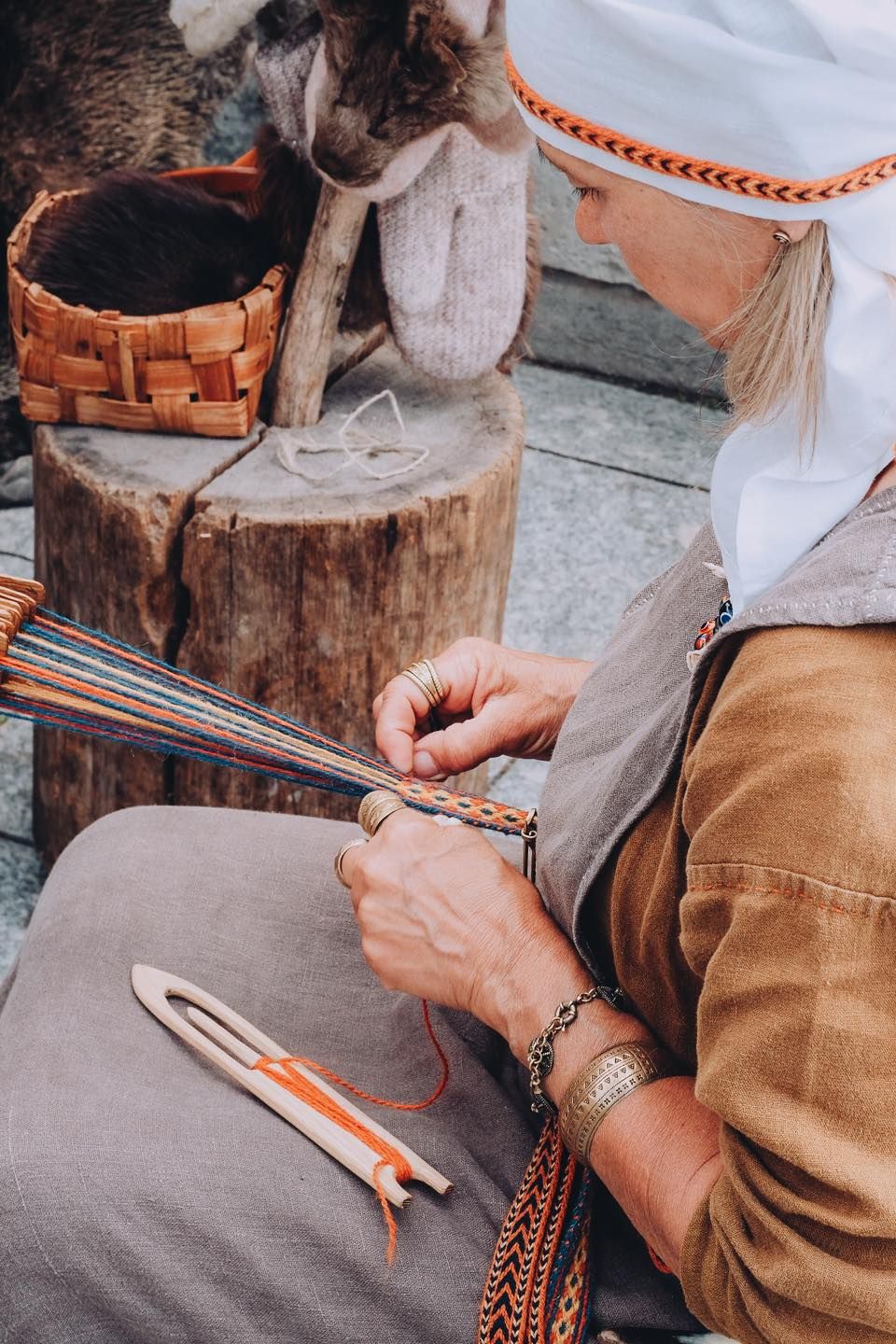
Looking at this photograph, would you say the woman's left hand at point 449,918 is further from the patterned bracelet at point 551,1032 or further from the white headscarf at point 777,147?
the white headscarf at point 777,147

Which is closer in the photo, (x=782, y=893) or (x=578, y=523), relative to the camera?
(x=782, y=893)

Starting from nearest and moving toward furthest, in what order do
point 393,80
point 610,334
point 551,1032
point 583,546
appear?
point 551,1032 → point 393,80 → point 583,546 → point 610,334

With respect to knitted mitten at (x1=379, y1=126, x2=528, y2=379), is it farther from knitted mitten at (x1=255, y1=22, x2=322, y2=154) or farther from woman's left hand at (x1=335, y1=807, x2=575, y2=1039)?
woman's left hand at (x1=335, y1=807, x2=575, y2=1039)

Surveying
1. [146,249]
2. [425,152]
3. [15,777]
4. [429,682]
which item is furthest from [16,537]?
[429,682]

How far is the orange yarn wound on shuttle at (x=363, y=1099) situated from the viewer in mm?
1102

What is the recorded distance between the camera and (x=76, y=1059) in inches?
46.4

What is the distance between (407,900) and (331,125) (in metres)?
1.10

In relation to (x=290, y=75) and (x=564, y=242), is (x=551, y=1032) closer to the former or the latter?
(x=290, y=75)

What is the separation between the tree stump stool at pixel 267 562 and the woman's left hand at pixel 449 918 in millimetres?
694

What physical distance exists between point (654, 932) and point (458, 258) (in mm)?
1332

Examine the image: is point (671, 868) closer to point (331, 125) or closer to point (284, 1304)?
point (284, 1304)

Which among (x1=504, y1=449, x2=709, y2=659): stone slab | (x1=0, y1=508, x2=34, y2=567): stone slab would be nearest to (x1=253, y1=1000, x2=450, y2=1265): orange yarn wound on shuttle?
(x1=504, y1=449, x2=709, y2=659): stone slab

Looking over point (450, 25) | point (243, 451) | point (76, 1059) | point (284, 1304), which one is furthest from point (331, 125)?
point (284, 1304)

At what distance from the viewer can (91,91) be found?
311 centimetres
